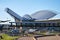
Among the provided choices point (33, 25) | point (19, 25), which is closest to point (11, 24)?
point (19, 25)

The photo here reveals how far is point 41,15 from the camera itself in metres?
70.8

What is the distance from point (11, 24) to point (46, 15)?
2067 centimetres

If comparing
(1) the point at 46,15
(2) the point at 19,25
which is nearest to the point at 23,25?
(2) the point at 19,25

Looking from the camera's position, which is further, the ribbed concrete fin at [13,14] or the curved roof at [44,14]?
the curved roof at [44,14]

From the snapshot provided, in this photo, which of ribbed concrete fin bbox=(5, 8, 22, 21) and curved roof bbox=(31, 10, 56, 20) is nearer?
ribbed concrete fin bbox=(5, 8, 22, 21)

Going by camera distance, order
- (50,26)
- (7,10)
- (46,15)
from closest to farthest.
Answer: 1. (50,26)
2. (7,10)
3. (46,15)

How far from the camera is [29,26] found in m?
54.6

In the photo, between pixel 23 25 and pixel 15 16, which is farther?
pixel 15 16

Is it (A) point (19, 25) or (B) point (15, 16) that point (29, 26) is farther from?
(B) point (15, 16)

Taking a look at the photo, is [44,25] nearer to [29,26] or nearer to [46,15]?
[29,26]

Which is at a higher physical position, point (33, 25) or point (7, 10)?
point (7, 10)

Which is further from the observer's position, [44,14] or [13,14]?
[44,14]

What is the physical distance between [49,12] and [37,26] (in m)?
19.4

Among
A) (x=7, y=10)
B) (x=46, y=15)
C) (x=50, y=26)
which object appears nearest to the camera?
(x=50, y=26)
